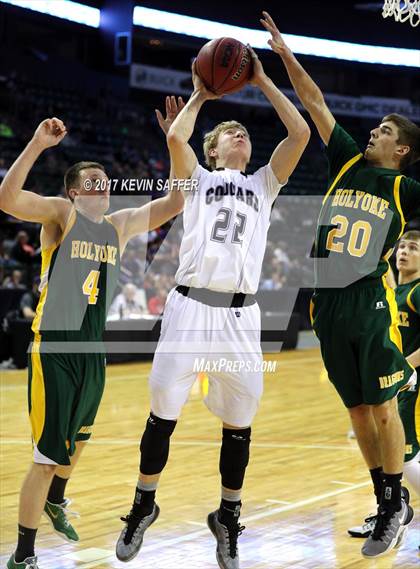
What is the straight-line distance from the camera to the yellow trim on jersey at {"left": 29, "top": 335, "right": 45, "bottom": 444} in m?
4.59

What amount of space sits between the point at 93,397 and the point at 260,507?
2229 millimetres

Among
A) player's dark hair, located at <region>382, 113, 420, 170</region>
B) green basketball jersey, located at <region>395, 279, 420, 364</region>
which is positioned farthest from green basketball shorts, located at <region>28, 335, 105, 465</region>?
green basketball jersey, located at <region>395, 279, 420, 364</region>

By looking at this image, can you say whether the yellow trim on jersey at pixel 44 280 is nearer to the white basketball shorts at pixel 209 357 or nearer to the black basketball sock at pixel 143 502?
the white basketball shorts at pixel 209 357

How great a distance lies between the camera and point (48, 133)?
454 cm

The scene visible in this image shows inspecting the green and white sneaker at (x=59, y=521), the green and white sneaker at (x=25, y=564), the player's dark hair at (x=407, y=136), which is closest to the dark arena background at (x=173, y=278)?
the green and white sneaker at (x=59, y=521)

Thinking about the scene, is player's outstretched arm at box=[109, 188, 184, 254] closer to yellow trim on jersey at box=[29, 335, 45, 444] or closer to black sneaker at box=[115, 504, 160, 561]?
yellow trim on jersey at box=[29, 335, 45, 444]

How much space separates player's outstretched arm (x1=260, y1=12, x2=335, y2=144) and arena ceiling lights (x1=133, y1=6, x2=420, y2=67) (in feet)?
49.2

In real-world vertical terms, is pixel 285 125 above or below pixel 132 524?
above

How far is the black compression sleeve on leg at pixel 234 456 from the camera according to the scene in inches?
185

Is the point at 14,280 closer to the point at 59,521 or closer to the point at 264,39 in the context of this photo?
the point at 59,521

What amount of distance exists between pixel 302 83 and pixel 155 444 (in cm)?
205

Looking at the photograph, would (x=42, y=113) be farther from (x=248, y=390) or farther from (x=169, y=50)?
(x=248, y=390)

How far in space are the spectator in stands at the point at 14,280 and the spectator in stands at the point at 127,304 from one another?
1.49 meters

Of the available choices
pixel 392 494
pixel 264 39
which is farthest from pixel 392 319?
pixel 264 39
